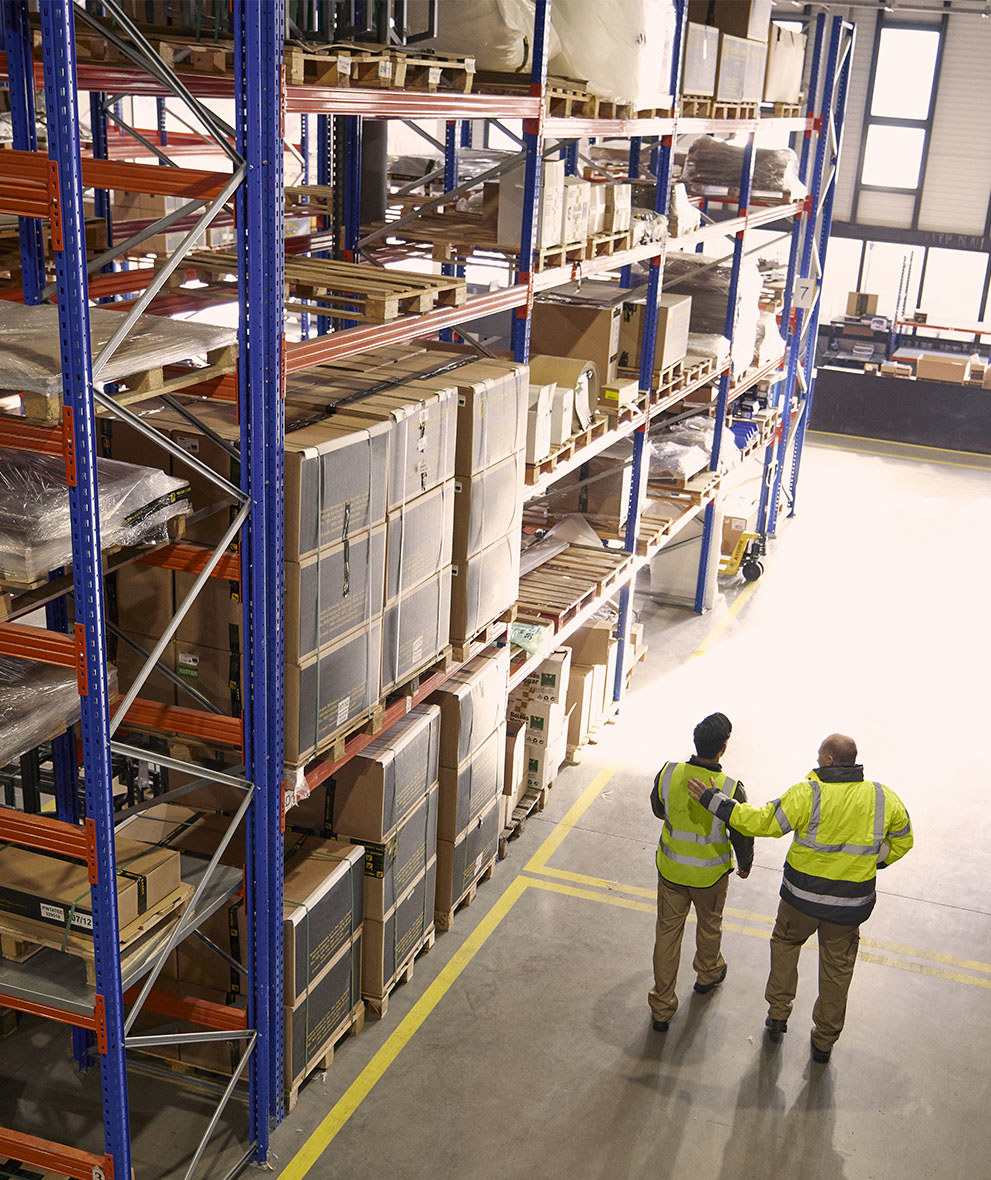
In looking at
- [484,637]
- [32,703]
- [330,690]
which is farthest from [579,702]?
[32,703]

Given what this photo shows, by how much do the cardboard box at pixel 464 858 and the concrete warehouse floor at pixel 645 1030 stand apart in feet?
0.68

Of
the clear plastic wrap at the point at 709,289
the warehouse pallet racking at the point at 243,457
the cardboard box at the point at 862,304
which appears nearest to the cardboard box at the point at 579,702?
the warehouse pallet racking at the point at 243,457

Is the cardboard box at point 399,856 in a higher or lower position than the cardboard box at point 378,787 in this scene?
lower

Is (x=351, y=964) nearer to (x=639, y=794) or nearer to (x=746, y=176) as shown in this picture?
(x=639, y=794)

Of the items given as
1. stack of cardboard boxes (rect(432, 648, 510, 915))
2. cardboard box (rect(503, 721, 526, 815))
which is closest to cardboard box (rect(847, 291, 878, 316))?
cardboard box (rect(503, 721, 526, 815))

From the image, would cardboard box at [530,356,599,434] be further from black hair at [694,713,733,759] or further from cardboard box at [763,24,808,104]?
cardboard box at [763,24,808,104]

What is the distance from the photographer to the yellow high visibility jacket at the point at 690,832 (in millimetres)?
6461

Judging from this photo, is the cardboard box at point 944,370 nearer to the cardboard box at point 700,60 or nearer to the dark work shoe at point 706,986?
the cardboard box at point 700,60

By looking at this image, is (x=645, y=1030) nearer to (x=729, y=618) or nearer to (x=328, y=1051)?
(x=328, y=1051)

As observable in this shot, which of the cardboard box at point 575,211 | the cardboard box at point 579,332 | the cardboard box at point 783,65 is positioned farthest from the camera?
the cardboard box at point 783,65

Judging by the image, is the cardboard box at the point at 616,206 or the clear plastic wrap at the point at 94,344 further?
the cardboard box at the point at 616,206

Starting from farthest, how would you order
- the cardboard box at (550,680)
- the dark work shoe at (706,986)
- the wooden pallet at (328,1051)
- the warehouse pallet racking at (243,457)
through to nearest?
1. the cardboard box at (550,680)
2. the dark work shoe at (706,986)
3. the wooden pallet at (328,1051)
4. the warehouse pallet racking at (243,457)

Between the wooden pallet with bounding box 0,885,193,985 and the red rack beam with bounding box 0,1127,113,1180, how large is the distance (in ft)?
2.03

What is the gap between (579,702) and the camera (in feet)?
32.3
